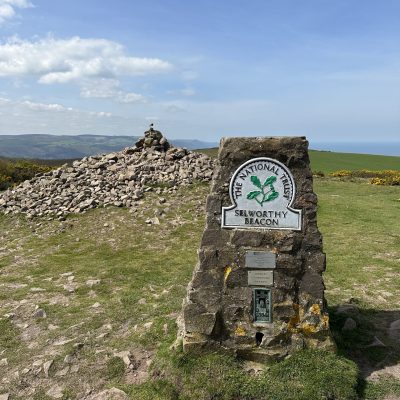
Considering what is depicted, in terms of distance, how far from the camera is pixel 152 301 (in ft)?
37.3

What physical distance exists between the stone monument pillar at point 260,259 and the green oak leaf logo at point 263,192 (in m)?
0.02

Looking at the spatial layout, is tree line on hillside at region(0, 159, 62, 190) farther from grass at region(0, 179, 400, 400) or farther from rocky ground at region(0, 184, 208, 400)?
grass at region(0, 179, 400, 400)

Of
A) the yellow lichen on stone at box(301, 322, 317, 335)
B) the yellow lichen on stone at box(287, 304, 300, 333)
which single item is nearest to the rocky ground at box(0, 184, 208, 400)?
the yellow lichen on stone at box(287, 304, 300, 333)

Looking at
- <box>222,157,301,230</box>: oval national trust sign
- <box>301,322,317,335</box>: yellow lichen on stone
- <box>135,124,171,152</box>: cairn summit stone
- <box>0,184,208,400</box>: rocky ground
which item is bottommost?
<box>0,184,208,400</box>: rocky ground

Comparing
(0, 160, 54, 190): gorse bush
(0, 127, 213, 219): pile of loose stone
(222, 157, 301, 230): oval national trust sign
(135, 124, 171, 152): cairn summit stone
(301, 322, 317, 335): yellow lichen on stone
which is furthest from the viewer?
(0, 160, 54, 190): gorse bush

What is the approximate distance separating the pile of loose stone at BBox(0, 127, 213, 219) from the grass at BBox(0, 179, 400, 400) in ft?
2.86

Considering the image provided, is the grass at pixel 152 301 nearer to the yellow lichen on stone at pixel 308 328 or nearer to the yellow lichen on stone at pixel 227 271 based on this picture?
the yellow lichen on stone at pixel 308 328

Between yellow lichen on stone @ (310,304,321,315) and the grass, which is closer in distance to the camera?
the grass

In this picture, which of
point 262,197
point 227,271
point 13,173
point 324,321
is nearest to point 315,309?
point 324,321

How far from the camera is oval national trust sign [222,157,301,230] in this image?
24.8ft

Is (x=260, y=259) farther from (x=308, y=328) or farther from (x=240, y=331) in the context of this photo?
(x=308, y=328)

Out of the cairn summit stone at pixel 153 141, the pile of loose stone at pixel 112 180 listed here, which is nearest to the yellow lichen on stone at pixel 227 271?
the pile of loose stone at pixel 112 180

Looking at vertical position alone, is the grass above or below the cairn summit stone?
below

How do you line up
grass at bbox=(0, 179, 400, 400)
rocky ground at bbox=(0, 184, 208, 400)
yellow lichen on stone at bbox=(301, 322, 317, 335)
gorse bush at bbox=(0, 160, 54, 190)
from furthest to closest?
gorse bush at bbox=(0, 160, 54, 190) < rocky ground at bbox=(0, 184, 208, 400) < yellow lichen on stone at bbox=(301, 322, 317, 335) < grass at bbox=(0, 179, 400, 400)
